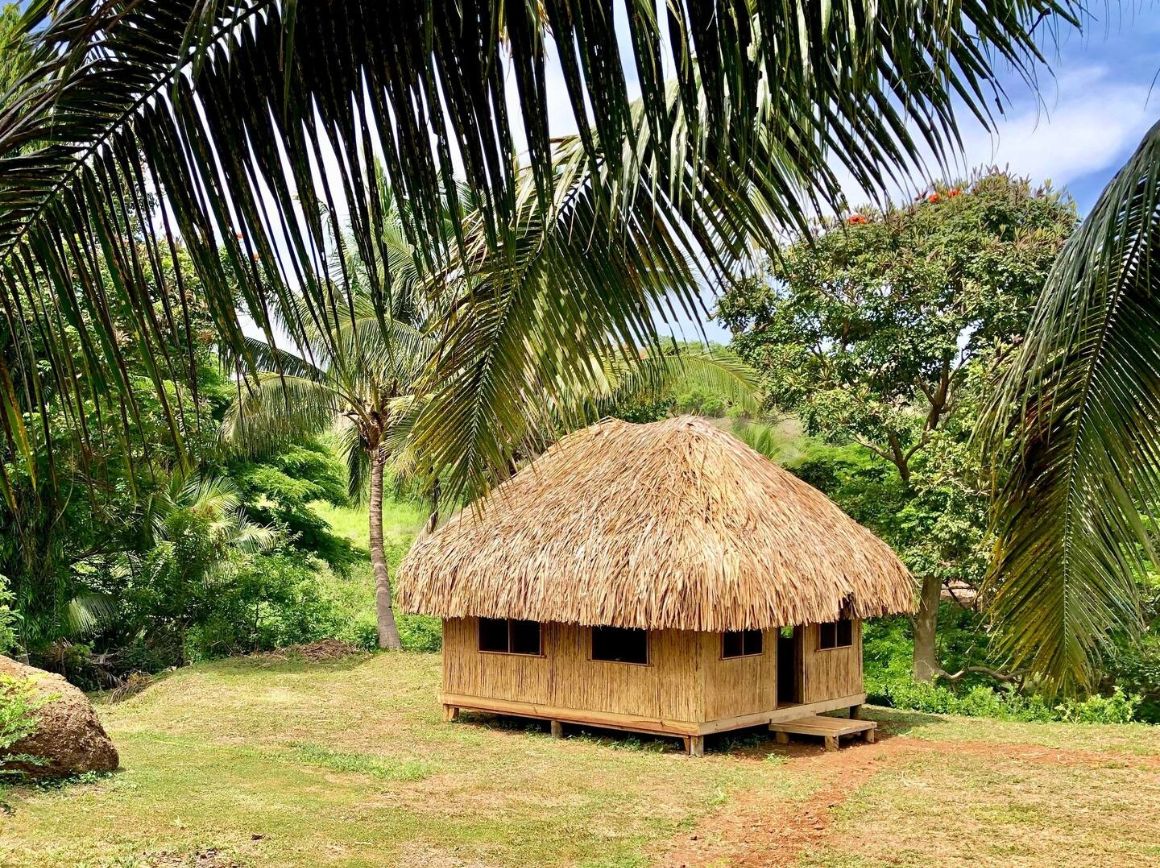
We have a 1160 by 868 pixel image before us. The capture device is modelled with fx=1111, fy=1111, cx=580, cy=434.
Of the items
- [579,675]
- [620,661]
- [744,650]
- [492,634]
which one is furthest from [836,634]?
[492,634]

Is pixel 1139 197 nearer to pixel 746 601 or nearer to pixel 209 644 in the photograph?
pixel 746 601

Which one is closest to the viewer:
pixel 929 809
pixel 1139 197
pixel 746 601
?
pixel 1139 197

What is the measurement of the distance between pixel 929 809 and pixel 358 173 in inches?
344

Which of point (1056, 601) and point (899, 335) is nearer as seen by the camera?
point (1056, 601)

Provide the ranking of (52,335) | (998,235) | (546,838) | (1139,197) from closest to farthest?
(52,335)
(1139,197)
(546,838)
(998,235)

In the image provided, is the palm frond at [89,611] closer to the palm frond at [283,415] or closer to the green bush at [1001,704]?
the palm frond at [283,415]

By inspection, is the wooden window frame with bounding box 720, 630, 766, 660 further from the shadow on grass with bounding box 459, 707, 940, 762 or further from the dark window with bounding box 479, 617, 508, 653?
the dark window with bounding box 479, 617, 508, 653

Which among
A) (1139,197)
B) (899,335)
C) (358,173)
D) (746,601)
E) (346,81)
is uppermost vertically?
(899,335)

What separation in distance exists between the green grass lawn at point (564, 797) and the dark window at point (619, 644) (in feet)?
2.90

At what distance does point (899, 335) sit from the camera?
47.9ft

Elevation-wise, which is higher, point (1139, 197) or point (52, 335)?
point (1139, 197)

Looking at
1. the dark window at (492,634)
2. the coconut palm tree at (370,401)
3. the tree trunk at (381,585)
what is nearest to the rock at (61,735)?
the dark window at (492,634)

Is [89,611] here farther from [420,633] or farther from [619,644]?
[619,644]

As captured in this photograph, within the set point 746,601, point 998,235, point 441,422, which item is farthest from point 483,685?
point 441,422
